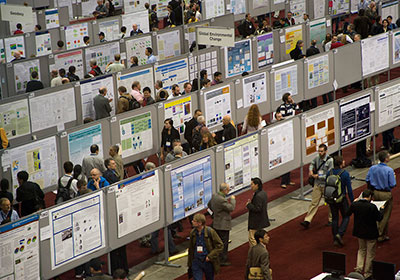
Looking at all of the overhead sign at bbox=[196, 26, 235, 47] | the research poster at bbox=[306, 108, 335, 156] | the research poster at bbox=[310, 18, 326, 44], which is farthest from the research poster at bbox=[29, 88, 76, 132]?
the research poster at bbox=[310, 18, 326, 44]

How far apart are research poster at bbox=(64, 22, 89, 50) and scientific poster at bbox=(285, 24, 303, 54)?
6127mm

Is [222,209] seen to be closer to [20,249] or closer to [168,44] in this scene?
[20,249]

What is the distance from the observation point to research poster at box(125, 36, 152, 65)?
23.6m

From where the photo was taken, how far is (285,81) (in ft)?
64.6

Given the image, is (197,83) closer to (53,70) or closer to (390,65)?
(53,70)

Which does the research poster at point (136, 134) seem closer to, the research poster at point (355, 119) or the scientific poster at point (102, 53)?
the research poster at point (355, 119)

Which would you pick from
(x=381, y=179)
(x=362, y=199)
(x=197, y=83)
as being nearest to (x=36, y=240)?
(x=362, y=199)

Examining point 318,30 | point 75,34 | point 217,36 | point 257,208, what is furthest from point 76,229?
point 318,30

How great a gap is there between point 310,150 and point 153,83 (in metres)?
5.39

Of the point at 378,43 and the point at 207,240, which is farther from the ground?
the point at 378,43

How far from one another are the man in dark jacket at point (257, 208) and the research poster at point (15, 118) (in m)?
6.22

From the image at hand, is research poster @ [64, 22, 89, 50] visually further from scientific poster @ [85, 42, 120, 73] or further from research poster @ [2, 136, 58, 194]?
research poster @ [2, 136, 58, 194]

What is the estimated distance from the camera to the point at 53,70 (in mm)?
21406

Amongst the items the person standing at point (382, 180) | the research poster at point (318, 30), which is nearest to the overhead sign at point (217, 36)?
the person standing at point (382, 180)
